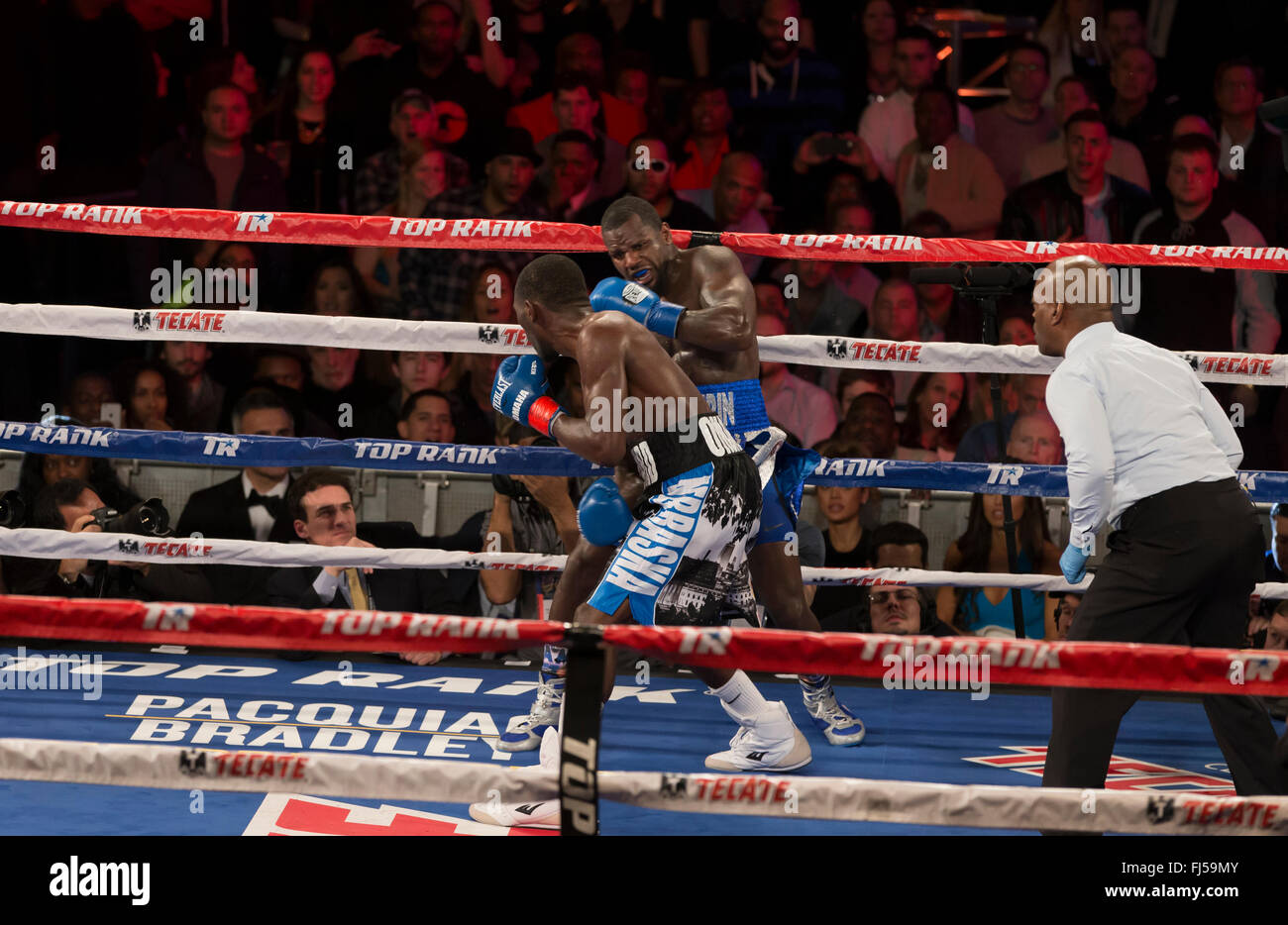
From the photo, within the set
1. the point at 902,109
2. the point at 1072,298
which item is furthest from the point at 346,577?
the point at 902,109

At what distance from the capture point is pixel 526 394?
2.91 m

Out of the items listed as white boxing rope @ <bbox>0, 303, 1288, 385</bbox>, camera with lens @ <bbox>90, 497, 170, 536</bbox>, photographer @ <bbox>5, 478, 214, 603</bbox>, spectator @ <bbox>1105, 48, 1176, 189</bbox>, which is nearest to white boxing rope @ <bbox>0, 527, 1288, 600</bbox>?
camera with lens @ <bbox>90, 497, 170, 536</bbox>

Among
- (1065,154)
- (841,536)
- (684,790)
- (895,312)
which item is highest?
(1065,154)

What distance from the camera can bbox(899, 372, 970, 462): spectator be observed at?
4.65 meters

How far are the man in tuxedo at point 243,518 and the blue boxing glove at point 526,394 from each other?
146 cm

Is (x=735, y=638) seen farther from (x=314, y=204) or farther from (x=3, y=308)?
(x=314, y=204)

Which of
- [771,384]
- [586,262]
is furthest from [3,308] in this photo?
[771,384]

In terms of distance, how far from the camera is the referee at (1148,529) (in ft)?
7.96

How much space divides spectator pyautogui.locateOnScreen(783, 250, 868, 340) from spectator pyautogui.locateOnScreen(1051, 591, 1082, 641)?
4.60 ft

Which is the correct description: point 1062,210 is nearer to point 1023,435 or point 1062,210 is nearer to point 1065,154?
point 1065,154

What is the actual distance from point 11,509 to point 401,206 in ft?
6.59

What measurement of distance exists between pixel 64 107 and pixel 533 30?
196 cm

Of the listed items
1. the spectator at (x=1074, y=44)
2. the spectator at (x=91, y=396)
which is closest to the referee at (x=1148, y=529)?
the spectator at (x=91, y=396)

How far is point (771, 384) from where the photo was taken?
483cm
